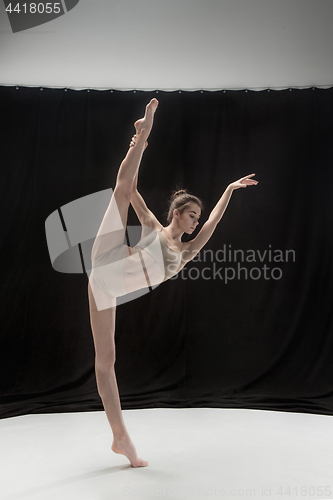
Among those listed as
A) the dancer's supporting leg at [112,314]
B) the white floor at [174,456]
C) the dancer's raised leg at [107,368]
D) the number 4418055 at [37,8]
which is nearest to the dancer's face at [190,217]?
the dancer's supporting leg at [112,314]

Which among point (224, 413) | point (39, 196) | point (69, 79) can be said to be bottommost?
point (224, 413)

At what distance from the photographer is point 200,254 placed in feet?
12.8

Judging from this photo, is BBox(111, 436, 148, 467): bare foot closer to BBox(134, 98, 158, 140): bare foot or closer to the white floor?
the white floor

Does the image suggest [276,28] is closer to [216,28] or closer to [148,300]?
[216,28]

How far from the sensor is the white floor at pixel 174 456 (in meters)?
2.00

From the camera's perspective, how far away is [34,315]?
3729 mm

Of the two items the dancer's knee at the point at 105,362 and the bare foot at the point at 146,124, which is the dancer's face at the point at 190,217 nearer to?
the bare foot at the point at 146,124

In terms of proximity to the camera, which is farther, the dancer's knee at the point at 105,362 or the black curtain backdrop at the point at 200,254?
the black curtain backdrop at the point at 200,254

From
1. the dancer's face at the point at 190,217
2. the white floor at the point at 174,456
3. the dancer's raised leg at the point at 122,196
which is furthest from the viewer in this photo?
the dancer's face at the point at 190,217

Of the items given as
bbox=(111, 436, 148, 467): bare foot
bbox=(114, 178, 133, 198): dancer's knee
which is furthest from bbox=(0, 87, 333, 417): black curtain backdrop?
bbox=(114, 178, 133, 198): dancer's knee

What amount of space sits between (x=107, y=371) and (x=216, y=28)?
265 cm

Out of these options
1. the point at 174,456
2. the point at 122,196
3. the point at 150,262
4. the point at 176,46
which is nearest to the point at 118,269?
the point at 150,262

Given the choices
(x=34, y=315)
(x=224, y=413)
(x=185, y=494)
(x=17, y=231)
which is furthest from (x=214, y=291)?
(x=185, y=494)

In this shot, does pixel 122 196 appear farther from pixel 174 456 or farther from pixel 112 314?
pixel 174 456
